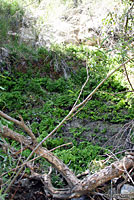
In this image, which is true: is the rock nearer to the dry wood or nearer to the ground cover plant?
the dry wood

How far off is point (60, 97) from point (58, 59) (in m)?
1.40

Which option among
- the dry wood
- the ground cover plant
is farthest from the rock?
the ground cover plant

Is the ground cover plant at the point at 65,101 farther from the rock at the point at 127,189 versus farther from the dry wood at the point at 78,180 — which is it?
the rock at the point at 127,189

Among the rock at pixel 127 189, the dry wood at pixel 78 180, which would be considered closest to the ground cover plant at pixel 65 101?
the dry wood at pixel 78 180

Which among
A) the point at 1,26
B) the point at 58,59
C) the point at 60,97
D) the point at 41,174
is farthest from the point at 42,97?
the point at 41,174

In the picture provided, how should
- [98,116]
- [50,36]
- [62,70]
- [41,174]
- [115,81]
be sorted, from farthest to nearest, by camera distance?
[50,36], [62,70], [115,81], [98,116], [41,174]

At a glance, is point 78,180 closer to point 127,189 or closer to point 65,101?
point 127,189

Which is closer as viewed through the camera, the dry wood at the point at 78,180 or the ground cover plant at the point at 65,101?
the dry wood at the point at 78,180

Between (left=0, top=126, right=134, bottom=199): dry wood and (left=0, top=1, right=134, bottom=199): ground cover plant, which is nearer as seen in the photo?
(left=0, top=126, right=134, bottom=199): dry wood

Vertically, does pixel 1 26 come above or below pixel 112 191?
above

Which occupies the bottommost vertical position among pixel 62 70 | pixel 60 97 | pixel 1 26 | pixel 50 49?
pixel 60 97

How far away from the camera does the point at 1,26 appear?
583 centimetres

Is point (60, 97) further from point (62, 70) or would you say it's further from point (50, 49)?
point (50, 49)

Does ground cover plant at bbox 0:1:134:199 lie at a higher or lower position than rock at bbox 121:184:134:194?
higher
